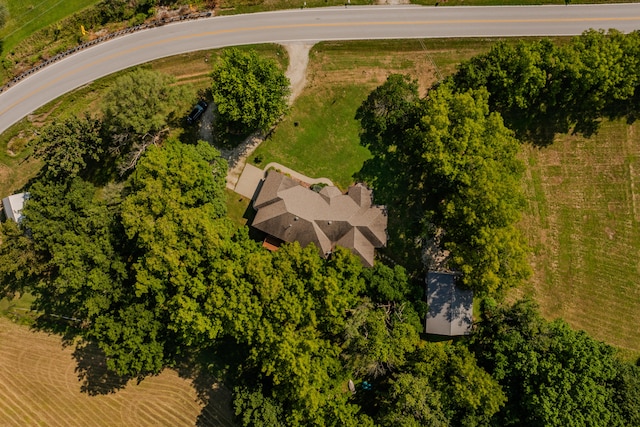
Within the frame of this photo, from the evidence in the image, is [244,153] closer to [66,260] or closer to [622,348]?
[66,260]

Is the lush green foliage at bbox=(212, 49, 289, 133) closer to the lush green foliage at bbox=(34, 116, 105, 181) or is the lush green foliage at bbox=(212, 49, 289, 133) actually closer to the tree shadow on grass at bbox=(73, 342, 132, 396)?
the lush green foliage at bbox=(34, 116, 105, 181)

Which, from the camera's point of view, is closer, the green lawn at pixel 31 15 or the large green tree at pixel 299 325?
the large green tree at pixel 299 325

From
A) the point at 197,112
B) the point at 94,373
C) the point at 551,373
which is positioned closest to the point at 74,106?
the point at 197,112

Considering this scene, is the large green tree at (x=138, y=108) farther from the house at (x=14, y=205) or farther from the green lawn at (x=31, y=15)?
the green lawn at (x=31, y=15)

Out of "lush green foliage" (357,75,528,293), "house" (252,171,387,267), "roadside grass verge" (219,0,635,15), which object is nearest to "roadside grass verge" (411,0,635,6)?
"roadside grass verge" (219,0,635,15)

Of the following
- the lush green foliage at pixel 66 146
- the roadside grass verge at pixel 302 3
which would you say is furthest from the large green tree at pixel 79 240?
the roadside grass verge at pixel 302 3

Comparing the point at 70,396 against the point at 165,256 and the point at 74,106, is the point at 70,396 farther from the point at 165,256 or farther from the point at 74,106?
the point at 74,106

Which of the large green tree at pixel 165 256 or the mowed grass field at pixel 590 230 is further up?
the mowed grass field at pixel 590 230
